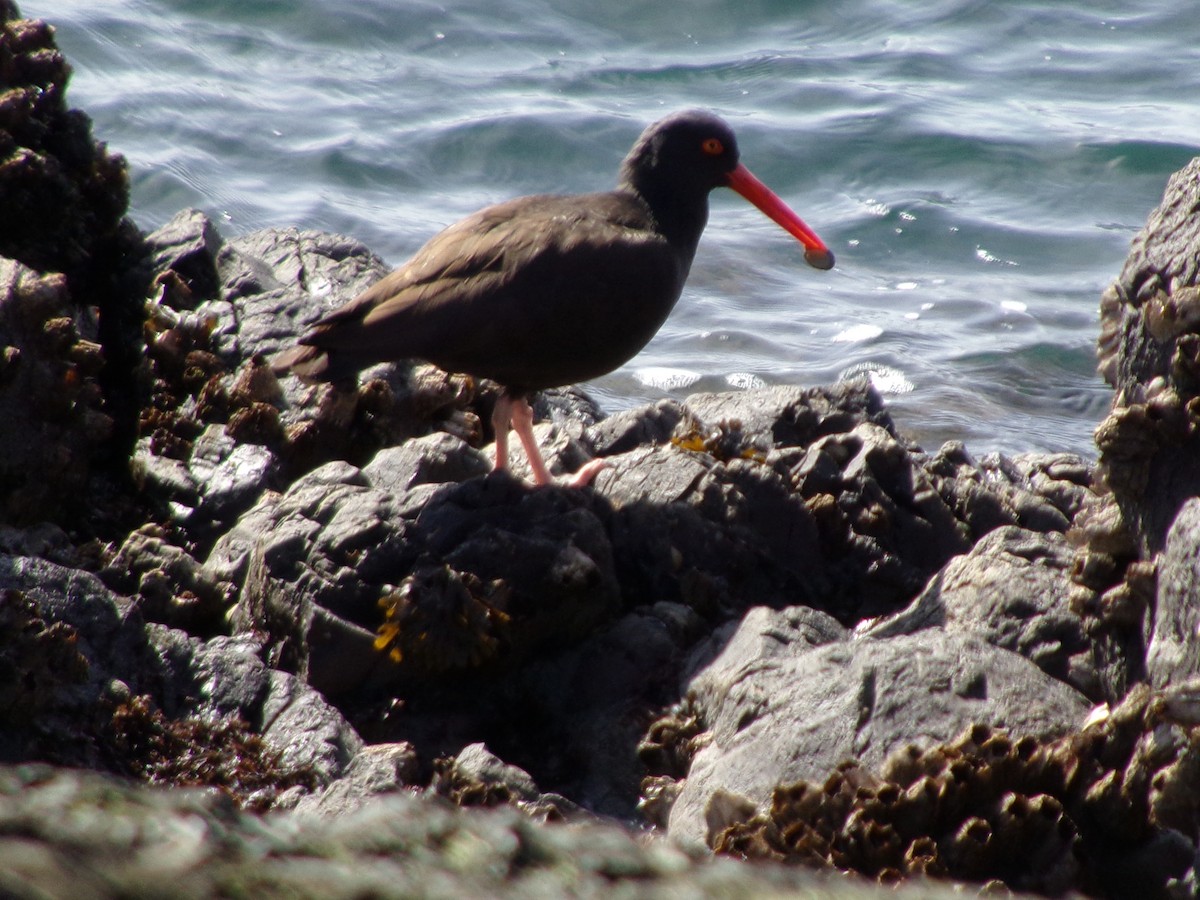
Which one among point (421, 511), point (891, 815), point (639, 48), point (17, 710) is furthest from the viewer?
point (639, 48)

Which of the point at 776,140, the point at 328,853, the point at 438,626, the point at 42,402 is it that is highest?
the point at 776,140

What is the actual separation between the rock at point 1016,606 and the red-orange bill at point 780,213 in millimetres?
2686

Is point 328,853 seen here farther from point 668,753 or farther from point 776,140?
point 776,140


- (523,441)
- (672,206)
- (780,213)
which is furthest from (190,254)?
(780,213)

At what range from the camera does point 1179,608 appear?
2.89m

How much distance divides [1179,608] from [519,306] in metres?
2.81

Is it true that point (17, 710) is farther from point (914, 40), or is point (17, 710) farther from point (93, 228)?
point (914, 40)

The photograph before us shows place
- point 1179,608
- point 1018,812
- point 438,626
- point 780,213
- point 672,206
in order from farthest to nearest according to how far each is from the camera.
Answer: point 780,213 → point 672,206 → point 438,626 → point 1179,608 → point 1018,812

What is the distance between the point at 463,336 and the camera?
4.96m

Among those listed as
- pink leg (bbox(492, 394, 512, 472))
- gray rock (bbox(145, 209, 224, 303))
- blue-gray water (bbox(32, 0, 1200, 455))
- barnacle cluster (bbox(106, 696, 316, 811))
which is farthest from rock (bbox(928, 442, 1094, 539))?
gray rock (bbox(145, 209, 224, 303))

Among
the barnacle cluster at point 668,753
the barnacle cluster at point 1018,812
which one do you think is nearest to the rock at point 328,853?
the barnacle cluster at point 1018,812

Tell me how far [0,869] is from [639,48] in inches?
562

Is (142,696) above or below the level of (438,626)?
below

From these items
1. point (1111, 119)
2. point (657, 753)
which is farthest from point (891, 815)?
point (1111, 119)
